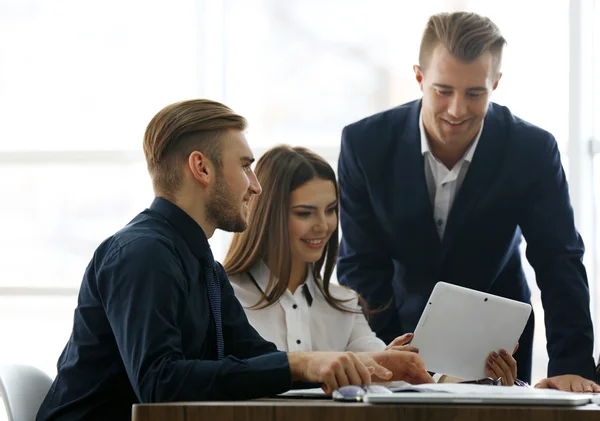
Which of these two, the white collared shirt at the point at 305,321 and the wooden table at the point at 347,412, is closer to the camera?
the wooden table at the point at 347,412

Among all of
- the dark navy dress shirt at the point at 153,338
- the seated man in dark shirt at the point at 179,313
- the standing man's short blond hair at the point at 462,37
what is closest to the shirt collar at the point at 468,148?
the standing man's short blond hair at the point at 462,37

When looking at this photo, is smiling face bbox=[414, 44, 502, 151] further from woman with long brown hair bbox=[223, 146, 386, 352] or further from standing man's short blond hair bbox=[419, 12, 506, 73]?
woman with long brown hair bbox=[223, 146, 386, 352]

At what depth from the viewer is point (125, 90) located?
3.73 m

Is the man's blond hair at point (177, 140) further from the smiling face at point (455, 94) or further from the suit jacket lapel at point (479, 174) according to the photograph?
the suit jacket lapel at point (479, 174)

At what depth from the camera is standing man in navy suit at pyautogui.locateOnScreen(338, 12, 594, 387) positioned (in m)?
2.68

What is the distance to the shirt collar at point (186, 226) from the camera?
5.53ft

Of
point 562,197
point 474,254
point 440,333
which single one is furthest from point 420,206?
point 440,333

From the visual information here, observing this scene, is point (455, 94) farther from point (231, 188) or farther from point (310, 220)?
point (231, 188)

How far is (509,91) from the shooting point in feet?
11.7

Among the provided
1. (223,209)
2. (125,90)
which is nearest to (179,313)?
(223,209)

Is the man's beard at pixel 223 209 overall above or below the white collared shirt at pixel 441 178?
below

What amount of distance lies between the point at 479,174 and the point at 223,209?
1.24m

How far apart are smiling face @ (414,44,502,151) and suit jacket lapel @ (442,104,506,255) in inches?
2.1

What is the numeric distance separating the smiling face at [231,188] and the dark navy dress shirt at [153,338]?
7 centimetres
